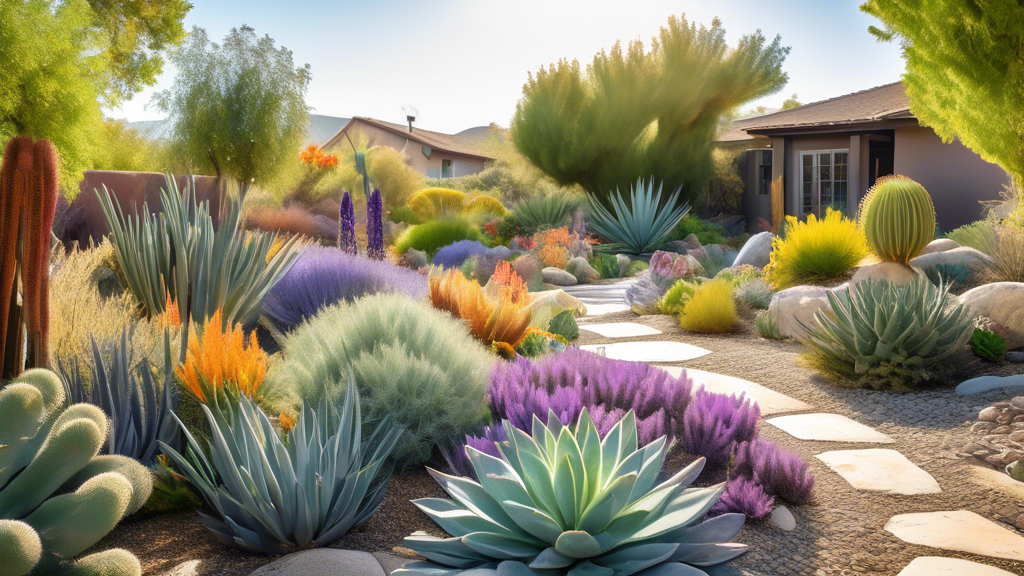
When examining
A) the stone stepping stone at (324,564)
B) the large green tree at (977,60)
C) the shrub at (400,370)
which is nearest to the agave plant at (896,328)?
the large green tree at (977,60)

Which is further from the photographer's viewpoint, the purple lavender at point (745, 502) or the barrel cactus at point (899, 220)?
the barrel cactus at point (899, 220)

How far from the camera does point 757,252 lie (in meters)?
9.83

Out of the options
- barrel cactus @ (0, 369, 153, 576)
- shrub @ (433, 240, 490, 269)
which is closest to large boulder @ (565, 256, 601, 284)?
shrub @ (433, 240, 490, 269)

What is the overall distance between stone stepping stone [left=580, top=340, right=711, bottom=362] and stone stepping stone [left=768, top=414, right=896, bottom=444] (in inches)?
59.3

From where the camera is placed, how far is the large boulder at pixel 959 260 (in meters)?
6.48

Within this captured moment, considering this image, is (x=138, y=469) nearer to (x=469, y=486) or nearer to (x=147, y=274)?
(x=469, y=486)

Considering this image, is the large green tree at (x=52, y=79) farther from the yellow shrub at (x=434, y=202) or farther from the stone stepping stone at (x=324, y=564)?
the yellow shrub at (x=434, y=202)

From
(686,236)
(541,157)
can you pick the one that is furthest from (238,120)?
(686,236)

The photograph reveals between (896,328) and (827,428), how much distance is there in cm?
125

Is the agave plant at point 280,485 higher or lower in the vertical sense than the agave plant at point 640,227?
lower

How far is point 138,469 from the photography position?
1.97m

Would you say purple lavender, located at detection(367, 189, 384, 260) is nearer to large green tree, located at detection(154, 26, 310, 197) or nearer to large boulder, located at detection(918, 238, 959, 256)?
large boulder, located at detection(918, 238, 959, 256)

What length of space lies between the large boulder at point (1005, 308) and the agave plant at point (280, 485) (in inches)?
188

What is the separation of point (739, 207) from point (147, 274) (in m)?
18.0
